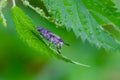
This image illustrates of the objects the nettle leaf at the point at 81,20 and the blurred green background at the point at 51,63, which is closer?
the nettle leaf at the point at 81,20

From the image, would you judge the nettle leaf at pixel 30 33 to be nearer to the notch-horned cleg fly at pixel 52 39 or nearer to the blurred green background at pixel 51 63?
the notch-horned cleg fly at pixel 52 39

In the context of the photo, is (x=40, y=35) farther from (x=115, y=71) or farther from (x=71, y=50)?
(x=115, y=71)

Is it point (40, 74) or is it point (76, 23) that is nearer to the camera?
point (76, 23)

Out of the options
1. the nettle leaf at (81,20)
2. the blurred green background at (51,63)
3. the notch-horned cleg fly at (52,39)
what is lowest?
the blurred green background at (51,63)

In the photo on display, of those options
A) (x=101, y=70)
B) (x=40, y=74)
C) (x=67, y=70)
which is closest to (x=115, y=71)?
(x=101, y=70)

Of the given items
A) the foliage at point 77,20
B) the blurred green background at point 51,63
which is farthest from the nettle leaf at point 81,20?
the blurred green background at point 51,63

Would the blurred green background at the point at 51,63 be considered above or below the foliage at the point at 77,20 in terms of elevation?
below

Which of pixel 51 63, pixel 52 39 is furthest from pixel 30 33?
pixel 51 63

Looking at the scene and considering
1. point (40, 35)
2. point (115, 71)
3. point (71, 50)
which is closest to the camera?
point (40, 35)
